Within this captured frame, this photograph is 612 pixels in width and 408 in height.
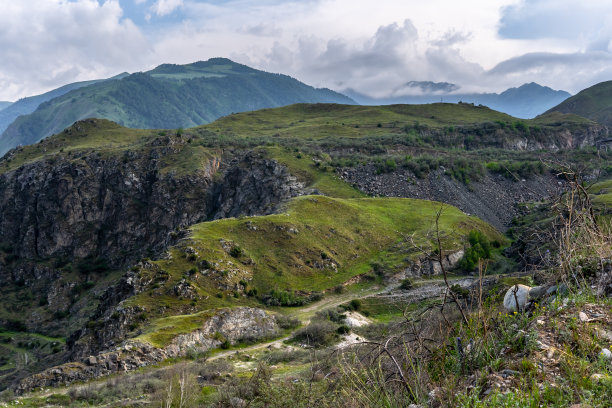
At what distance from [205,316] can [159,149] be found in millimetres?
82348

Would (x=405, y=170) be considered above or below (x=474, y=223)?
above

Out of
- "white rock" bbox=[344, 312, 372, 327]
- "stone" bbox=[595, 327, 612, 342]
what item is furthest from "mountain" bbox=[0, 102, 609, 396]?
"stone" bbox=[595, 327, 612, 342]

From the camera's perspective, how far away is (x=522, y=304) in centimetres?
751

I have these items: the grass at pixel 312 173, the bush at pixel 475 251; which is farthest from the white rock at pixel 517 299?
the grass at pixel 312 173

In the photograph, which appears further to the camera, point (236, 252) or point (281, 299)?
point (236, 252)

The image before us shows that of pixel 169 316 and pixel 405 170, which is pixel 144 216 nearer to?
pixel 405 170

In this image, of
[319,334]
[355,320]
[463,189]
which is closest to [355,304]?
[355,320]

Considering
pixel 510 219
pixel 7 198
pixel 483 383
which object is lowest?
pixel 510 219

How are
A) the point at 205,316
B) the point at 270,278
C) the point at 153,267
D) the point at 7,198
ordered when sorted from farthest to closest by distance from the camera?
the point at 7,198 → the point at 270,278 → the point at 153,267 → the point at 205,316

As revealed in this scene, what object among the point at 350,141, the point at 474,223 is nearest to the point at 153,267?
the point at 474,223

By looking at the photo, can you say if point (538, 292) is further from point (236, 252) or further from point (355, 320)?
point (236, 252)

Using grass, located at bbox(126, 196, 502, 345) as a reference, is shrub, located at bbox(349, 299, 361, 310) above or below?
below

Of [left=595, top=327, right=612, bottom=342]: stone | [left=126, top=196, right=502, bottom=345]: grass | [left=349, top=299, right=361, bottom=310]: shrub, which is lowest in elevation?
[left=349, top=299, right=361, bottom=310]: shrub

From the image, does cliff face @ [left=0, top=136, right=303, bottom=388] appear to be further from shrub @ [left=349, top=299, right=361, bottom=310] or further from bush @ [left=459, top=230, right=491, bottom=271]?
shrub @ [left=349, top=299, right=361, bottom=310]
